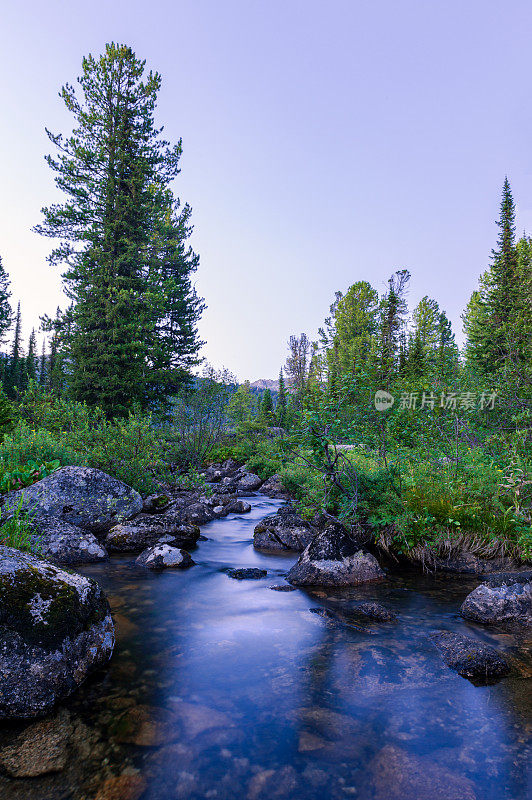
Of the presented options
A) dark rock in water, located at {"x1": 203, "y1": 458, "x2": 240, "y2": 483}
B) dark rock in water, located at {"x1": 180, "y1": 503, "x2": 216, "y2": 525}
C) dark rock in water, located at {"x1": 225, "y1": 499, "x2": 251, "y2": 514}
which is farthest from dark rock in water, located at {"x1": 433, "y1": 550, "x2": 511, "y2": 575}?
dark rock in water, located at {"x1": 203, "y1": 458, "x2": 240, "y2": 483}

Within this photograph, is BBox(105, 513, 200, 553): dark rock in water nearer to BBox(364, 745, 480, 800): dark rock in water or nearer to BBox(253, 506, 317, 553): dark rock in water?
BBox(253, 506, 317, 553): dark rock in water

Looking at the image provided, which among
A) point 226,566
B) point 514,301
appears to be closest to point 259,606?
point 226,566

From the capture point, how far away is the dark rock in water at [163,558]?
8.35 m

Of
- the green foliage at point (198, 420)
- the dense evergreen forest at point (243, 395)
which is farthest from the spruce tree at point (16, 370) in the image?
the green foliage at point (198, 420)

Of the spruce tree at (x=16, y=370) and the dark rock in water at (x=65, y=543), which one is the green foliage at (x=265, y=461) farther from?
the spruce tree at (x=16, y=370)

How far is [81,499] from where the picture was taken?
9.74 metres

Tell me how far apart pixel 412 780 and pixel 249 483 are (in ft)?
62.7

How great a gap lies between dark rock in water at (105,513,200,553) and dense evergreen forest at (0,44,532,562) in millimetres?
2891

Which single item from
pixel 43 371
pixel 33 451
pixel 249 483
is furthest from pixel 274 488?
pixel 43 371

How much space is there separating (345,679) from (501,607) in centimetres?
275

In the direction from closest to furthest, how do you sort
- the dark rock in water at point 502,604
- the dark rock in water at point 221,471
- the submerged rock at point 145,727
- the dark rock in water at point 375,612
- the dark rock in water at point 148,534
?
the submerged rock at point 145,727
the dark rock in water at point 502,604
the dark rock in water at point 375,612
the dark rock in water at point 148,534
the dark rock in water at point 221,471

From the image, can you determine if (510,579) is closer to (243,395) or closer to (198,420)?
(198,420)

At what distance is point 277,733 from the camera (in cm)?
352

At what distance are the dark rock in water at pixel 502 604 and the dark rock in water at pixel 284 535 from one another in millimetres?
4489
